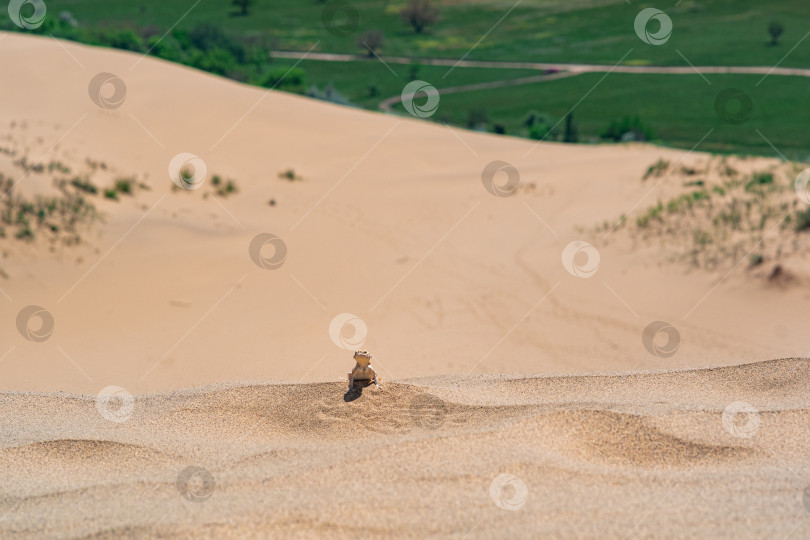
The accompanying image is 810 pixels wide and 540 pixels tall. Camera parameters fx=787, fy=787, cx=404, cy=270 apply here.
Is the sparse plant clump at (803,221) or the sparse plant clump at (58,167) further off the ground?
the sparse plant clump at (803,221)

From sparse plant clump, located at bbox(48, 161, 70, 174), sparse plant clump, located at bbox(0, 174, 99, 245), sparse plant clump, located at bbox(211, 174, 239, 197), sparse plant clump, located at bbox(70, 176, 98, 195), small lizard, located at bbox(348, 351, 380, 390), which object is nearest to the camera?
small lizard, located at bbox(348, 351, 380, 390)

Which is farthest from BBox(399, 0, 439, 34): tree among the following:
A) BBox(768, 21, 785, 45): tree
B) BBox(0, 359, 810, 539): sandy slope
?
BBox(0, 359, 810, 539): sandy slope

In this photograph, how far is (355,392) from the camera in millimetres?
7512

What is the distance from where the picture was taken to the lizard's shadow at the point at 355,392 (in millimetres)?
7434

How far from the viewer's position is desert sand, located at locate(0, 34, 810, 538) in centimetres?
565

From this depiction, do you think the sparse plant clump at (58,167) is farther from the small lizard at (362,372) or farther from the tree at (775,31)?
the tree at (775,31)

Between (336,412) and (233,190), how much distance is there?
1105 centimetres

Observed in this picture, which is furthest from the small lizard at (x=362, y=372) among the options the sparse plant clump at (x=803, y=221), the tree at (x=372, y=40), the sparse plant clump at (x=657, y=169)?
the tree at (x=372, y=40)

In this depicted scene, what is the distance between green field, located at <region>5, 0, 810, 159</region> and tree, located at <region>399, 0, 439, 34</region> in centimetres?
108

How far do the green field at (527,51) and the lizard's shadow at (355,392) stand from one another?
27774 mm

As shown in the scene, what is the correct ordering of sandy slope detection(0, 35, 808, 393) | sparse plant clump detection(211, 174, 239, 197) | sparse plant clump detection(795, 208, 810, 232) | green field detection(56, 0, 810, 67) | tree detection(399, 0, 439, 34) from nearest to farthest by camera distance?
sandy slope detection(0, 35, 808, 393), sparse plant clump detection(795, 208, 810, 232), sparse plant clump detection(211, 174, 239, 197), green field detection(56, 0, 810, 67), tree detection(399, 0, 439, 34)

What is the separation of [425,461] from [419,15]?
7685 centimetres

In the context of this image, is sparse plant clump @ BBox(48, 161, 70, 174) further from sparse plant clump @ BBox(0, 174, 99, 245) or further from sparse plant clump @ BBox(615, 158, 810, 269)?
sparse plant clump @ BBox(615, 158, 810, 269)

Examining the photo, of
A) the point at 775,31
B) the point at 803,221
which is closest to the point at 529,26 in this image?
the point at 775,31
